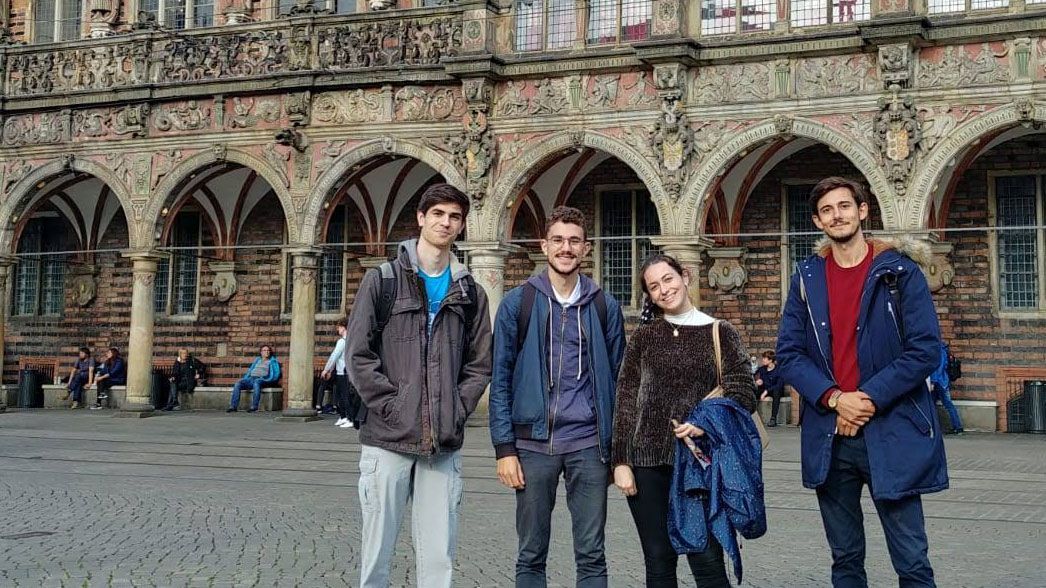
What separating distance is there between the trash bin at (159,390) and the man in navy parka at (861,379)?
71.0 ft

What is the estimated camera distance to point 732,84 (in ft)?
59.2

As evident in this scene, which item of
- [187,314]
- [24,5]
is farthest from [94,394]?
[24,5]

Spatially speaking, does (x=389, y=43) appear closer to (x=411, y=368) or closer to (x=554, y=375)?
(x=554, y=375)

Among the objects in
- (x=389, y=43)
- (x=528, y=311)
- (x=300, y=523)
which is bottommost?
(x=300, y=523)

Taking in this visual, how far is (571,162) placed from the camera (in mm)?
21438

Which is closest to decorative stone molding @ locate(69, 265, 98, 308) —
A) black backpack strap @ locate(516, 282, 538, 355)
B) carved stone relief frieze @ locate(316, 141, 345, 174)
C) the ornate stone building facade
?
the ornate stone building facade

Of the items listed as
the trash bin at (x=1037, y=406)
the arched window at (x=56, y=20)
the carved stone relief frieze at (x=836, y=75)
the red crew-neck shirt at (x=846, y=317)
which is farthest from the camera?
the arched window at (x=56, y=20)

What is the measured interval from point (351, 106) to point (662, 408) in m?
16.5

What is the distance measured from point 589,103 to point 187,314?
11720 mm

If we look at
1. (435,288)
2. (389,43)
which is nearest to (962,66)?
(389,43)

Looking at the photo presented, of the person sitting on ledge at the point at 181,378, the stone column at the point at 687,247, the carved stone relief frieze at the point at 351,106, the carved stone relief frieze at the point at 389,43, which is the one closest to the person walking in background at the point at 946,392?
the stone column at the point at 687,247

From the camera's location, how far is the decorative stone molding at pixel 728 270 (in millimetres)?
21266

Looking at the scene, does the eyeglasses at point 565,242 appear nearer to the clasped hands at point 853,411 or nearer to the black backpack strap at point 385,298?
the black backpack strap at point 385,298

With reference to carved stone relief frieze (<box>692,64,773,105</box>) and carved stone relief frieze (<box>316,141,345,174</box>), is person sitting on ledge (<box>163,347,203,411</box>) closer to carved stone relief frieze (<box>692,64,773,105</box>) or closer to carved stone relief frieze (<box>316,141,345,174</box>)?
carved stone relief frieze (<box>316,141,345,174</box>)
